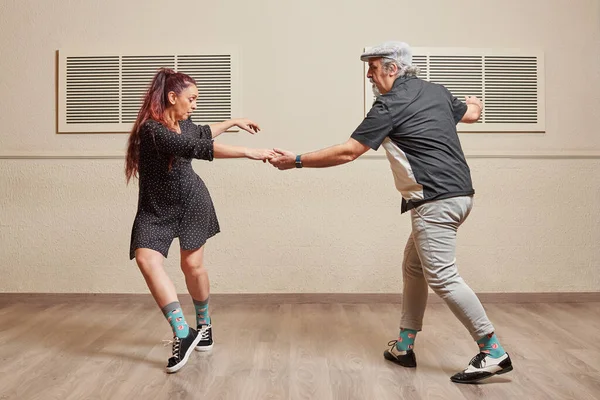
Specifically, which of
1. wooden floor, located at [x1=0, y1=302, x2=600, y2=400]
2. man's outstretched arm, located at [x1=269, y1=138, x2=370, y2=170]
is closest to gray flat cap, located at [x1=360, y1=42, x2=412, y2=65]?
man's outstretched arm, located at [x1=269, y1=138, x2=370, y2=170]

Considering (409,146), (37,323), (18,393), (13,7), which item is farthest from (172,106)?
(13,7)

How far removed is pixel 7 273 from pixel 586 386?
353cm

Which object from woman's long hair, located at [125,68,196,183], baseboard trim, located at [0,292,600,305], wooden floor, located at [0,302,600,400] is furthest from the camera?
baseboard trim, located at [0,292,600,305]

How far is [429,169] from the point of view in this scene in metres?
2.28

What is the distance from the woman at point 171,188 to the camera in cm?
247

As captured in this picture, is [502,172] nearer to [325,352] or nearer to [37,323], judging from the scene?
[325,352]

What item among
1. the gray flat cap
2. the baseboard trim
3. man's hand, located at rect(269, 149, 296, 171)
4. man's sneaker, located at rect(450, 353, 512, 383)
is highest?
the gray flat cap

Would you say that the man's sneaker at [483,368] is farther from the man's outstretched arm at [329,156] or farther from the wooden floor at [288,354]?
the man's outstretched arm at [329,156]

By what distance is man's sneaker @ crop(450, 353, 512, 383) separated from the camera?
2.23m

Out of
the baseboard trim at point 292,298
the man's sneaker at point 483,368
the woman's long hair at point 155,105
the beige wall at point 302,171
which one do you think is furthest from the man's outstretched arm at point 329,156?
the baseboard trim at point 292,298

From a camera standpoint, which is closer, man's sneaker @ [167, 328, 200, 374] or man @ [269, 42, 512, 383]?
man @ [269, 42, 512, 383]

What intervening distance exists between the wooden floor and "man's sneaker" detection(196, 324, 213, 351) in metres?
0.06

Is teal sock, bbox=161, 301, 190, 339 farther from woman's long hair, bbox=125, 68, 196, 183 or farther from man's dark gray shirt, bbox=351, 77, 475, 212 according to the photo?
man's dark gray shirt, bbox=351, 77, 475, 212

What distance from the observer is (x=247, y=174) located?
13.2ft
